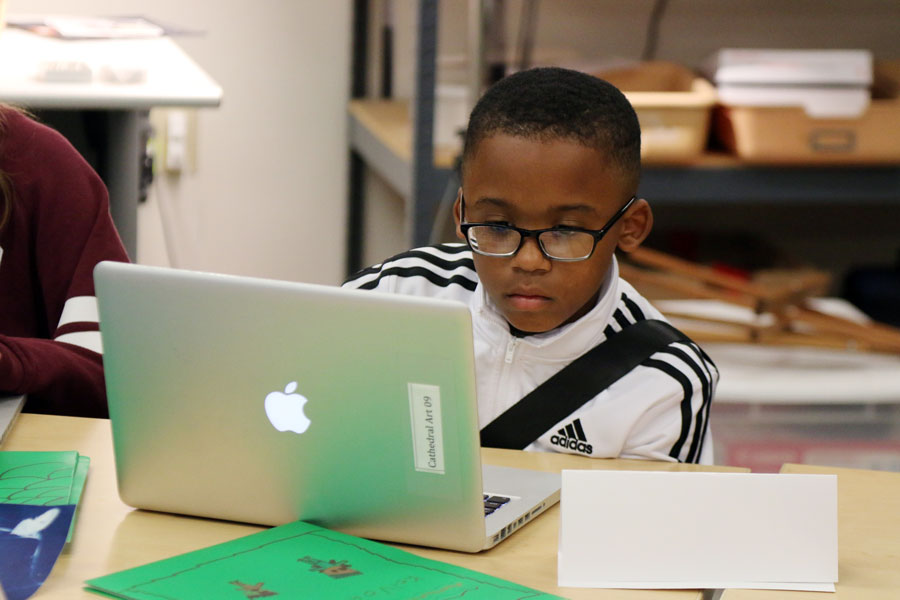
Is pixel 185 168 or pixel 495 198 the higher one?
pixel 495 198

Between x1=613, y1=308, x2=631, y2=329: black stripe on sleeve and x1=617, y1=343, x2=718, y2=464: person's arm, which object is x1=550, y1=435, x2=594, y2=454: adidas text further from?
x1=613, y1=308, x2=631, y2=329: black stripe on sleeve

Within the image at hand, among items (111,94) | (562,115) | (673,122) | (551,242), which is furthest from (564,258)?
(673,122)

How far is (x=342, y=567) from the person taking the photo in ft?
2.55

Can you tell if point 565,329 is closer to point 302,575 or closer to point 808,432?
point 302,575

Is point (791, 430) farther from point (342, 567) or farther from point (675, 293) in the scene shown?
point (342, 567)

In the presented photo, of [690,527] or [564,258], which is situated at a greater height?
[564,258]

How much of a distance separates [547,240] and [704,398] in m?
0.23

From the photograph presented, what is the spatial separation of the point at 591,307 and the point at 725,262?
5.50 ft

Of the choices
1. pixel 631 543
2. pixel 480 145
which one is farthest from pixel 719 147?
pixel 631 543

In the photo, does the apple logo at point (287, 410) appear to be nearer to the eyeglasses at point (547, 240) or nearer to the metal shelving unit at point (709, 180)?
the eyeglasses at point (547, 240)

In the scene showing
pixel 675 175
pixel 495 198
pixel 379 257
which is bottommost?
pixel 379 257

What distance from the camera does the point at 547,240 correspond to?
1.04 metres

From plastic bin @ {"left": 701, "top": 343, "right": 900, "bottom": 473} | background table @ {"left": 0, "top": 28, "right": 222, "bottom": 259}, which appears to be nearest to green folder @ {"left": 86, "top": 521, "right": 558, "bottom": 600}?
background table @ {"left": 0, "top": 28, "right": 222, "bottom": 259}

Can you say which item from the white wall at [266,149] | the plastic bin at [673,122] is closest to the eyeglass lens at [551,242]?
the plastic bin at [673,122]
